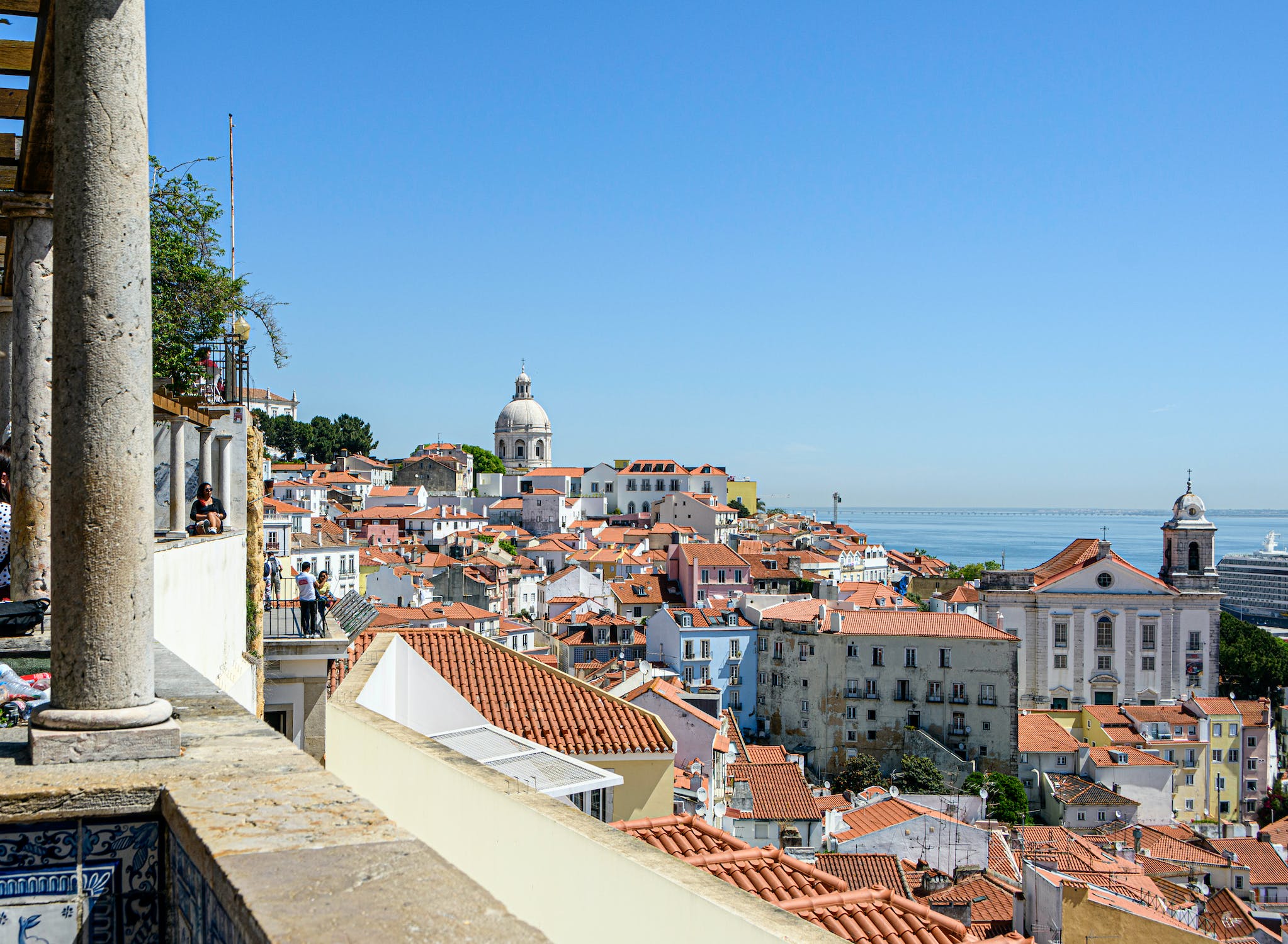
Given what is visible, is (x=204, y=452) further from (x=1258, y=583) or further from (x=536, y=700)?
(x=1258, y=583)

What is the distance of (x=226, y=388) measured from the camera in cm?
1120

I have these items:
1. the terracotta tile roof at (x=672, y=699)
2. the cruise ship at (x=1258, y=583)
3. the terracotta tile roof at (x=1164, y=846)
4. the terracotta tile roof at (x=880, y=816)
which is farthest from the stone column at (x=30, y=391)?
the cruise ship at (x=1258, y=583)

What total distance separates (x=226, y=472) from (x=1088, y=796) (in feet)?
109

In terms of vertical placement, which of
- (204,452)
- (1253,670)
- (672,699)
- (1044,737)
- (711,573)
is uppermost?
(204,452)

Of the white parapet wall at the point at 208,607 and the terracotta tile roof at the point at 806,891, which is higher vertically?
the white parapet wall at the point at 208,607

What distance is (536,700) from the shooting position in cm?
895

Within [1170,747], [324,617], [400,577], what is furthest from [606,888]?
[400,577]

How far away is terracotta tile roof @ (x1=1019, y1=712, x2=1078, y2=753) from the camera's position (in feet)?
130

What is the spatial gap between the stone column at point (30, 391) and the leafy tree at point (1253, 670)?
62919 mm

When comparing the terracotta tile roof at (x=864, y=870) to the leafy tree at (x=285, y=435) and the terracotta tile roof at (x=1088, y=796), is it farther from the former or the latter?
the leafy tree at (x=285, y=435)

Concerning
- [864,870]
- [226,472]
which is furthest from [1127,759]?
[226,472]

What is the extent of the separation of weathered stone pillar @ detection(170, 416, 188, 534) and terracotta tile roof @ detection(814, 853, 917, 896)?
39.5ft

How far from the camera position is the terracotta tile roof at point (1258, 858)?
27.9 m

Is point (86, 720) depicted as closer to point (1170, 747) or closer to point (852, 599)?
point (1170, 747)
